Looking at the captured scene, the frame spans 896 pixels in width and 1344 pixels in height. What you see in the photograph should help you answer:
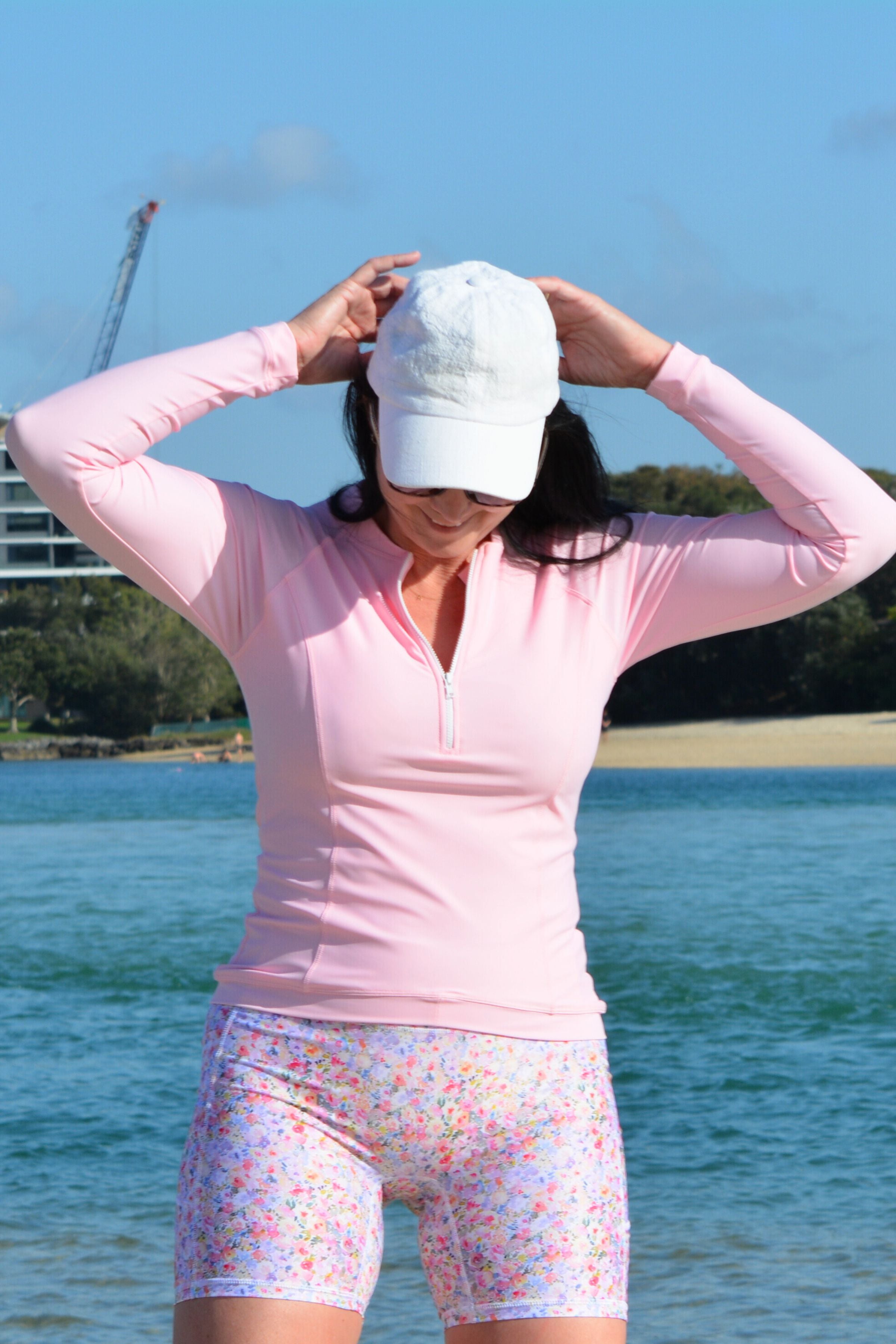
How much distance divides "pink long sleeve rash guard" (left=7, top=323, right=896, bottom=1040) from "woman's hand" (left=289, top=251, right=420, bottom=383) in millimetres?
48

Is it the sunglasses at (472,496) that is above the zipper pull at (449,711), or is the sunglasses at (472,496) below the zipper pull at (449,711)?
above

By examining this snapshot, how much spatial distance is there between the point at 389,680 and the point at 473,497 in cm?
25

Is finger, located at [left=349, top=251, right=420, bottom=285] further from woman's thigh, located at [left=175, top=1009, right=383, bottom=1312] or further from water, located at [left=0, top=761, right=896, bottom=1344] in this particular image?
water, located at [left=0, top=761, right=896, bottom=1344]

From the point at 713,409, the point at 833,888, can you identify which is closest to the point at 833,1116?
Result: the point at 713,409

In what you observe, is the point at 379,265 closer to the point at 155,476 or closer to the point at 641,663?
the point at 155,476

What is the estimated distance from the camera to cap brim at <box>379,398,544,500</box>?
176cm

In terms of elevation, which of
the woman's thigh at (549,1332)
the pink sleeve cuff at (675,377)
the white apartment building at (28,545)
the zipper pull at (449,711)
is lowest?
the woman's thigh at (549,1332)

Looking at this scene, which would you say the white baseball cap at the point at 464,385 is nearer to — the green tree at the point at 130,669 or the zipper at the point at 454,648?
the zipper at the point at 454,648

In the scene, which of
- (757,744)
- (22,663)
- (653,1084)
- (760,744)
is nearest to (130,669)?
(22,663)

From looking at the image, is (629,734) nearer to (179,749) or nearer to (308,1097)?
(179,749)

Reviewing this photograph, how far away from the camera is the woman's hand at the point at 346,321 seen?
1.99 m

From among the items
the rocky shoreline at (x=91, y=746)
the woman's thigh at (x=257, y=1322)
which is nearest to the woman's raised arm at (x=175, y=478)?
the woman's thigh at (x=257, y=1322)

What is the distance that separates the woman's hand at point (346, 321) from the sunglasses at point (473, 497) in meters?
0.28

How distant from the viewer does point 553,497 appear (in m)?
2.02
